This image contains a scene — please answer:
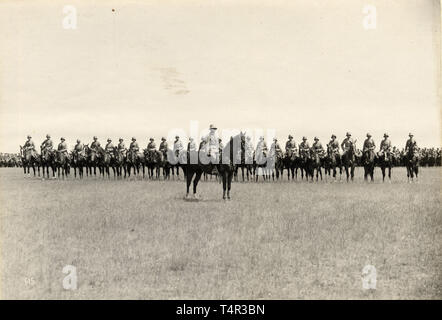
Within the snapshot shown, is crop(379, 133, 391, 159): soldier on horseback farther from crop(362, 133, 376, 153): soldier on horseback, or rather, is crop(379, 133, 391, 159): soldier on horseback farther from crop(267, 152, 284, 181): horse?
crop(267, 152, 284, 181): horse

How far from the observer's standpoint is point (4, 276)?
7.52 m

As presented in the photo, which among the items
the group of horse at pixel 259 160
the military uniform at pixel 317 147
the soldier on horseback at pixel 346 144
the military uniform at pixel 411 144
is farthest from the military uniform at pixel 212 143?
the military uniform at pixel 317 147

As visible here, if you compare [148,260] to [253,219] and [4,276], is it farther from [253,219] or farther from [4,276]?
[253,219]

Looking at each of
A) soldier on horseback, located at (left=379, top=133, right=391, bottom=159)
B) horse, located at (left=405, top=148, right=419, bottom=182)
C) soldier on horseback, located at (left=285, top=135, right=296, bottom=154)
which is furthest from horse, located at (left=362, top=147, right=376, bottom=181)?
soldier on horseback, located at (left=285, top=135, right=296, bottom=154)

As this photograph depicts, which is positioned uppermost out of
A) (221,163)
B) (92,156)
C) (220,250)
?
(92,156)

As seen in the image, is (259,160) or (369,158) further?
(259,160)

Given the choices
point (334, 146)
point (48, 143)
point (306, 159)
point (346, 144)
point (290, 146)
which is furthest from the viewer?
point (290, 146)

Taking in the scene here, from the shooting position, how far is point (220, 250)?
25.7 feet

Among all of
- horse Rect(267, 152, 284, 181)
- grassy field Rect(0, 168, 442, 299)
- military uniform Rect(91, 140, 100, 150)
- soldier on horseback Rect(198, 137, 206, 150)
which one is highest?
military uniform Rect(91, 140, 100, 150)

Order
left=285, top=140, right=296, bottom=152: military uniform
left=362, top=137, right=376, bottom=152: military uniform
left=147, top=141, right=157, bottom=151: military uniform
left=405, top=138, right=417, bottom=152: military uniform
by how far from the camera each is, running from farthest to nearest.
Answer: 1. left=285, top=140, right=296, bottom=152: military uniform
2. left=147, top=141, right=157, bottom=151: military uniform
3. left=362, top=137, right=376, bottom=152: military uniform
4. left=405, top=138, right=417, bottom=152: military uniform

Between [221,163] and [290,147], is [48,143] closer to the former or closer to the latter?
[221,163]

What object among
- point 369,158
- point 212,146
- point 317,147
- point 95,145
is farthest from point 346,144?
point 95,145

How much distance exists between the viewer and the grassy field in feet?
22.1

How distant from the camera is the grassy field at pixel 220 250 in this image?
22.1 feet
